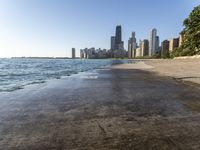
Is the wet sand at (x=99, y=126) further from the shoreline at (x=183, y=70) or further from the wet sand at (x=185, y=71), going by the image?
the wet sand at (x=185, y=71)

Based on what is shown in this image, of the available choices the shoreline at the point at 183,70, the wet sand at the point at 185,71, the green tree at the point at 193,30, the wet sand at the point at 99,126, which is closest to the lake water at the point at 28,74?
the wet sand at the point at 99,126

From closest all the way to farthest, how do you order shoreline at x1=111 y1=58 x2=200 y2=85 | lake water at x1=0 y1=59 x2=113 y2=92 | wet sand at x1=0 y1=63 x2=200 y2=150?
wet sand at x1=0 y1=63 x2=200 y2=150 < lake water at x1=0 y1=59 x2=113 y2=92 < shoreline at x1=111 y1=58 x2=200 y2=85

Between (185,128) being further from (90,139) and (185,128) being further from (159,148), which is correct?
(90,139)

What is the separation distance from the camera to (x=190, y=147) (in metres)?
4.10

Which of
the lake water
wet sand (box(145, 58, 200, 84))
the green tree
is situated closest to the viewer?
the lake water

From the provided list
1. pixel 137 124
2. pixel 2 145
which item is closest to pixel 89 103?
pixel 137 124

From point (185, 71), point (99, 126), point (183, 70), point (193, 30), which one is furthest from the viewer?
point (193, 30)

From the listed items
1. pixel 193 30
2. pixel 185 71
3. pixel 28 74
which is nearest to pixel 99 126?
pixel 185 71

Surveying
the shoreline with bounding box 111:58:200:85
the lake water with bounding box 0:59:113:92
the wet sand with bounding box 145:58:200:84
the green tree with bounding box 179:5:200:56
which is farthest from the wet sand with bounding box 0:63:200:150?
the green tree with bounding box 179:5:200:56

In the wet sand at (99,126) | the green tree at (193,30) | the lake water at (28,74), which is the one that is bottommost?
the lake water at (28,74)

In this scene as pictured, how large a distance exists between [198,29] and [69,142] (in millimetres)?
47012

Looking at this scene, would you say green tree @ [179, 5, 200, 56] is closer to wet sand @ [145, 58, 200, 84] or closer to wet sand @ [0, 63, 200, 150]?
wet sand @ [145, 58, 200, 84]

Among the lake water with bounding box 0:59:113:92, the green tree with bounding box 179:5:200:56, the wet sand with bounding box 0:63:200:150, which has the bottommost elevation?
the lake water with bounding box 0:59:113:92

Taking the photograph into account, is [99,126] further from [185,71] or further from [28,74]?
[28,74]
